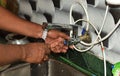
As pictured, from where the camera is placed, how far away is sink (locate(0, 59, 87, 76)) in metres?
1.31

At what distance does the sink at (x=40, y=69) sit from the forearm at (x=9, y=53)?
35 centimetres

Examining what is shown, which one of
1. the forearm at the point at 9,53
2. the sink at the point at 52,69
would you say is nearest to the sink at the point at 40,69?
the sink at the point at 52,69

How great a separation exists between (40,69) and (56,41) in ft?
0.83

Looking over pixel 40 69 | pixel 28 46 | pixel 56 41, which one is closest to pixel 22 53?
pixel 28 46

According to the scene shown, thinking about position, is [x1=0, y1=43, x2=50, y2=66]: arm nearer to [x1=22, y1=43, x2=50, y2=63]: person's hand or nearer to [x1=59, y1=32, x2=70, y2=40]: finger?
[x1=22, y1=43, x2=50, y2=63]: person's hand

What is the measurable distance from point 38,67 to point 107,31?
0.41 meters

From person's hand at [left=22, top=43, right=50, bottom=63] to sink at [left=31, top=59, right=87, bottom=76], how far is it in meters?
0.22

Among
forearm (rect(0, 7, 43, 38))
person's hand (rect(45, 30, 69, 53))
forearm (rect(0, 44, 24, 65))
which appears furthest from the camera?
forearm (rect(0, 7, 43, 38))

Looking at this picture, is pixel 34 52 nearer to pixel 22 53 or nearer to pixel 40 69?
pixel 22 53

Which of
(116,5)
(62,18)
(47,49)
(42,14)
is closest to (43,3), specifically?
(42,14)

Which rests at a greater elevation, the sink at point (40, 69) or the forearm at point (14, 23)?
the forearm at point (14, 23)

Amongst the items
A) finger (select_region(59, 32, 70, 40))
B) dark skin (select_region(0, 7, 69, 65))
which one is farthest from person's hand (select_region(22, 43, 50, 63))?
finger (select_region(59, 32, 70, 40))

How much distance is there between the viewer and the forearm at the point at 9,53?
37.0 inches

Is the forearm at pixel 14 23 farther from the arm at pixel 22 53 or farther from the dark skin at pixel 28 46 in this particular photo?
the arm at pixel 22 53
